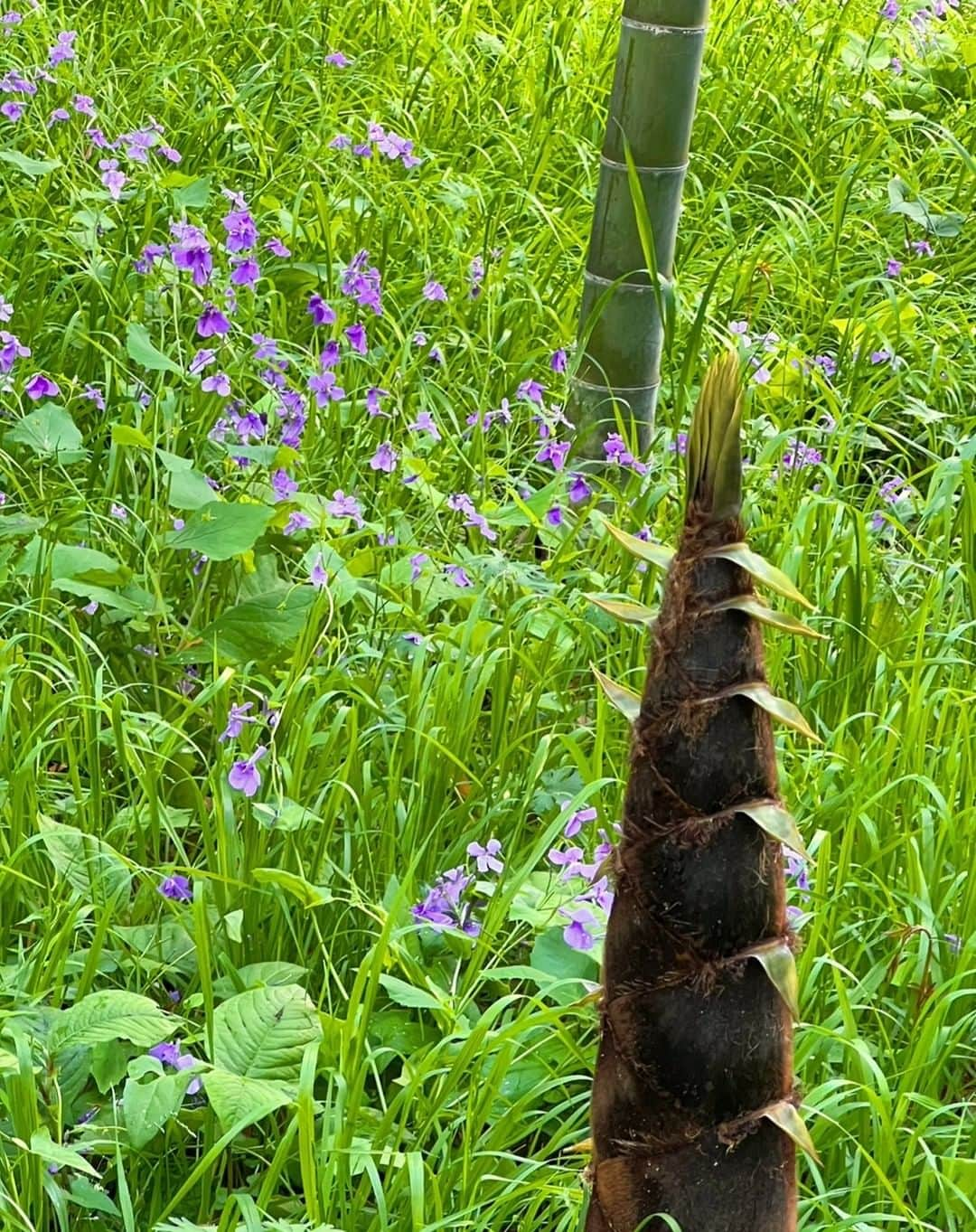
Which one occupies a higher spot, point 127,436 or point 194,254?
point 194,254

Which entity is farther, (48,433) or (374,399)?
(374,399)

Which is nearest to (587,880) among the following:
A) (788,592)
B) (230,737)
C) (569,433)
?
(230,737)

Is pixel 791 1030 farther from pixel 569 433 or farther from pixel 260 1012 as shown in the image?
pixel 569 433

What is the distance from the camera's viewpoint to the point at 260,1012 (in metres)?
1.77

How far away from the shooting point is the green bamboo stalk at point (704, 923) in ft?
4.09

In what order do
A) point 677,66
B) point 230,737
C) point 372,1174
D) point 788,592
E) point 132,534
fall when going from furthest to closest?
1. point 677,66
2. point 132,534
3. point 230,737
4. point 372,1174
5. point 788,592

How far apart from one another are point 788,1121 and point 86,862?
1022 mm

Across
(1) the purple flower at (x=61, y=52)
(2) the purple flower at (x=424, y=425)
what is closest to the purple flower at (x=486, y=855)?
(2) the purple flower at (x=424, y=425)

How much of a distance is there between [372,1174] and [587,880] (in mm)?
454

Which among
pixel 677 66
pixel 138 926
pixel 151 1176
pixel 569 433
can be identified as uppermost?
pixel 677 66

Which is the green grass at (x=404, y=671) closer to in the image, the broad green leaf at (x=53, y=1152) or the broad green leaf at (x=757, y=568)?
the broad green leaf at (x=53, y=1152)

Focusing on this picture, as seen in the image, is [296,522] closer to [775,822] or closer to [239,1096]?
[239,1096]

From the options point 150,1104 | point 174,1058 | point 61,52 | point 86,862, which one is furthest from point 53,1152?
point 61,52

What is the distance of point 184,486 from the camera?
8.73 feet
